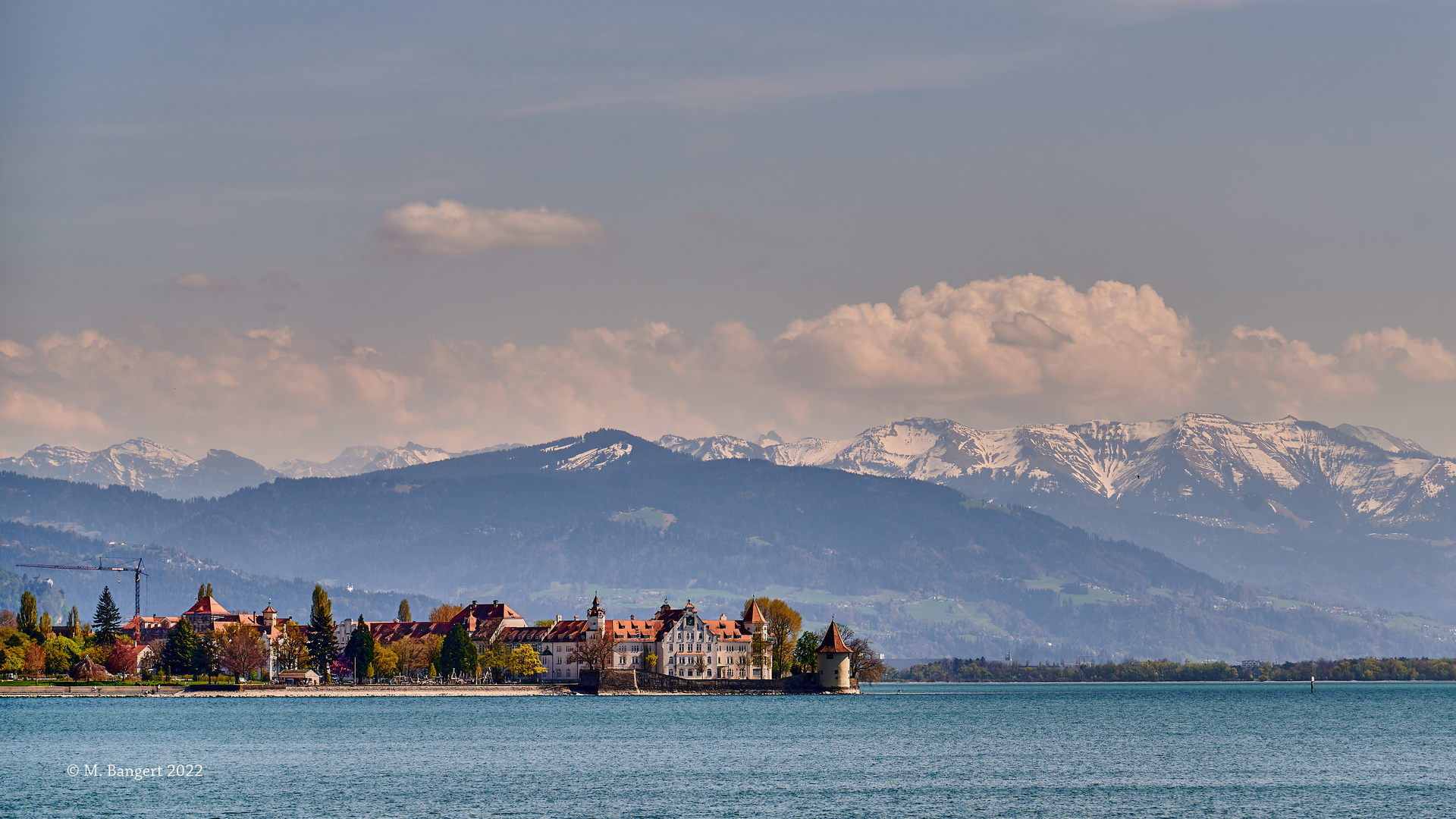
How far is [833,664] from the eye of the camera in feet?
647

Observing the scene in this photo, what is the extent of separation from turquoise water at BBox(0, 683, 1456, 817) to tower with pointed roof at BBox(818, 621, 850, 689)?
3162cm

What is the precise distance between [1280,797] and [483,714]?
292 feet

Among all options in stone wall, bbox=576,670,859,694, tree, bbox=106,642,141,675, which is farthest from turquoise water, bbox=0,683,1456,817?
tree, bbox=106,642,141,675

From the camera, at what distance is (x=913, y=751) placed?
115 metres

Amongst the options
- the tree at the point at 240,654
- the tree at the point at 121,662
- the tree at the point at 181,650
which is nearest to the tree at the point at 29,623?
the tree at the point at 121,662

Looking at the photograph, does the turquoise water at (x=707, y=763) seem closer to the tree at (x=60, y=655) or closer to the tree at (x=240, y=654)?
the tree at (x=240, y=654)

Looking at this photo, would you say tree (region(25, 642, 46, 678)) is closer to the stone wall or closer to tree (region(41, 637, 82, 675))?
tree (region(41, 637, 82, 675))

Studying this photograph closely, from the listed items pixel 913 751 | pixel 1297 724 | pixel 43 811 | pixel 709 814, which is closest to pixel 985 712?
pixel 1297 724

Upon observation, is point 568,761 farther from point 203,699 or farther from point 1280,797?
point 203,699

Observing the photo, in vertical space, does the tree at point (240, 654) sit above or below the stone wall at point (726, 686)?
above

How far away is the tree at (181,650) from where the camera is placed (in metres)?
190

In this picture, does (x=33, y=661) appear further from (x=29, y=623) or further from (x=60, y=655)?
(x=29, y=623)

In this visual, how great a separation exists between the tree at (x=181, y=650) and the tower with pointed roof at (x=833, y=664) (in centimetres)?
7454

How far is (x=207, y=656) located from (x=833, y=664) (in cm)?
7431
